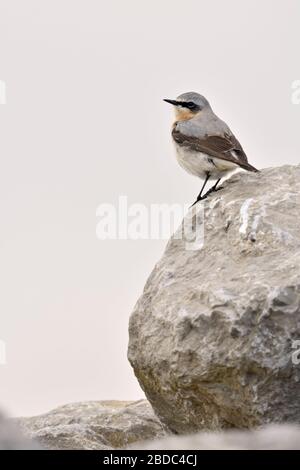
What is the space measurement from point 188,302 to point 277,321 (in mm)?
1085

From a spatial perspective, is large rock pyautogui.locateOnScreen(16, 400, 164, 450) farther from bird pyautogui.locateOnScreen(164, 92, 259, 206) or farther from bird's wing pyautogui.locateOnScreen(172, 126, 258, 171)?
bird's wing pyautogui.locateOnScreen(172, 126, 258, 171)

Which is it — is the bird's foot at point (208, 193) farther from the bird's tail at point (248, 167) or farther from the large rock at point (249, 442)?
the large rock at point (249, 442)

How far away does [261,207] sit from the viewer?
11.1 meters

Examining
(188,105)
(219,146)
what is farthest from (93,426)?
(188,105)

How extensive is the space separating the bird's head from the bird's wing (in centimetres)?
67

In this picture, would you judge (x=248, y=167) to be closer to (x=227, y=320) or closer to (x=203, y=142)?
(x=203, y=142)

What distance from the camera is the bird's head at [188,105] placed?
14742 mm

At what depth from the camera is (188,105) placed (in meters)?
14.8

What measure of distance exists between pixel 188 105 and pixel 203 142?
1.21 meters

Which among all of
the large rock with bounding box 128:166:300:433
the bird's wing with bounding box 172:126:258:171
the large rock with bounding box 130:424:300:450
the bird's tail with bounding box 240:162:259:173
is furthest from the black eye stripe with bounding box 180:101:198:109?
the large rock with bounding box 130:424:300:450

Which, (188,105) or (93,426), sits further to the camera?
(188,105)

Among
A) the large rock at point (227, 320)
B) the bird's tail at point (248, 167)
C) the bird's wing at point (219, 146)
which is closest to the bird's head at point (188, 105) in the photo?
the bird's wing at point (219, 146)
